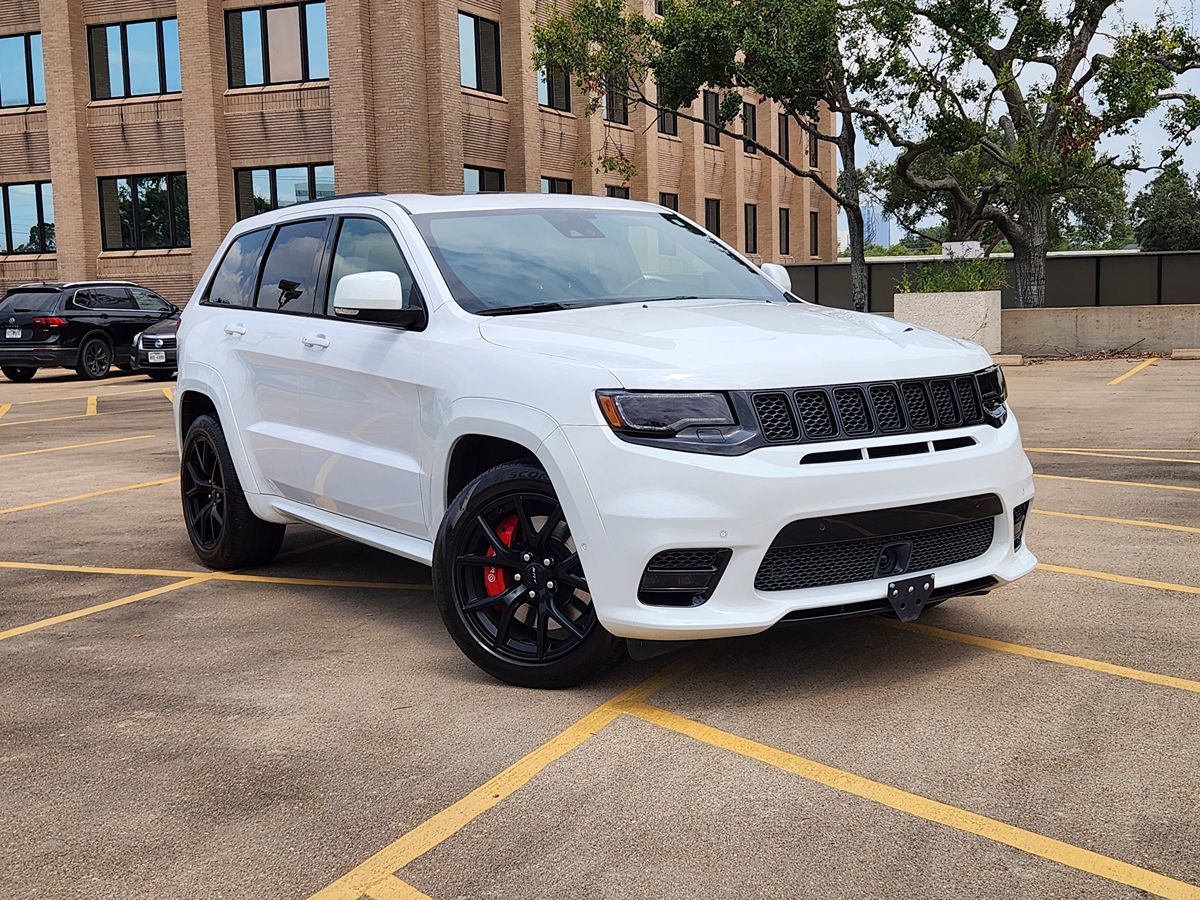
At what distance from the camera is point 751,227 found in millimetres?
53188

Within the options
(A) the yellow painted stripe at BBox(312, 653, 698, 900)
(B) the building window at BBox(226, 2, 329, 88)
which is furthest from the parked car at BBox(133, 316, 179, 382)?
(A) the yellow painted stripe at BBox(312, 653, 698, 900)

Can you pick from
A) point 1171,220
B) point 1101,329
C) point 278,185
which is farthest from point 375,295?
point 1171,220

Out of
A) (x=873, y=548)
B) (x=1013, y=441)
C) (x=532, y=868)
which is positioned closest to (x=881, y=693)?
(x=873, y=548)

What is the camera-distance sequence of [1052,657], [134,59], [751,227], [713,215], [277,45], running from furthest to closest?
[751,227], [713,215], [134,59], [277,45], [1052,657]

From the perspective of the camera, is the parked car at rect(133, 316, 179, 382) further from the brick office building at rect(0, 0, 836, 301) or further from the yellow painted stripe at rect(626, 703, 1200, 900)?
the yellow painted stripe at rect(626, 703, 1200, 900)

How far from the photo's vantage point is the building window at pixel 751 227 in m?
52.7

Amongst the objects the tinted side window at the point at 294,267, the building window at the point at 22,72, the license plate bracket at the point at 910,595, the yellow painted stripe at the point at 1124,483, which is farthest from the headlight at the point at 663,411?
the building window at the point at 22,72

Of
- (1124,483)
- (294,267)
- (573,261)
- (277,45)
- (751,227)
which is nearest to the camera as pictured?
(573,261)

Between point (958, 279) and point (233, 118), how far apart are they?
20264 millimetres

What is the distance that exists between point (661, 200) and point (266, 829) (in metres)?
42.6

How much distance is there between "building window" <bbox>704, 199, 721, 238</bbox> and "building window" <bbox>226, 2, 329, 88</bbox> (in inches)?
703

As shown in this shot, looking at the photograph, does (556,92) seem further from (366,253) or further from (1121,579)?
(1121,579)

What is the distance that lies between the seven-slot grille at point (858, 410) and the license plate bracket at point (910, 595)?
524 millimetres

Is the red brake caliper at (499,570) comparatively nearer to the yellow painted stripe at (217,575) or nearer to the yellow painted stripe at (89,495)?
the yellow painted stripe at (217,575)
